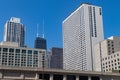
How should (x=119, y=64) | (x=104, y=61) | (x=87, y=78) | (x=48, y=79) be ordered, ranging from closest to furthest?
(x=48, y=79), (x=87, y=78), (x=119, y=64), (x=104, y=61)

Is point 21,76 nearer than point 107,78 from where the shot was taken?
Yes

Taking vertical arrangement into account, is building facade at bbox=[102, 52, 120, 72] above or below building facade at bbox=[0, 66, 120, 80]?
above

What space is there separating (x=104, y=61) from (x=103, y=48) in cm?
1330

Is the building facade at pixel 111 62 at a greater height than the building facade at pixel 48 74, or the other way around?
the building facade at pixel 111 62

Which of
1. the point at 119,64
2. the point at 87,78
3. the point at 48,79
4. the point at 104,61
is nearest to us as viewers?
the point at 48,79

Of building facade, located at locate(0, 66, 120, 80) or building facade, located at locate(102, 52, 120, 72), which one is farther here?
building facade, located at locate(102, 52, 120, 72)

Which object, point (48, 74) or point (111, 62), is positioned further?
point (111, 62)

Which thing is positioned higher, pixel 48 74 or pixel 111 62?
pixel 111 62

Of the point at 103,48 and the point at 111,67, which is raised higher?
the point at 103,48

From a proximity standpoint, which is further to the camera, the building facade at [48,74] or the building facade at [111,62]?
the building facade at [111,62]

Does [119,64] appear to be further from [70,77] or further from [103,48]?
[70,77]

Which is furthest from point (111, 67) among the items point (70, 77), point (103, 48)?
point (70, 77)

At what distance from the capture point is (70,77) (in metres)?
117

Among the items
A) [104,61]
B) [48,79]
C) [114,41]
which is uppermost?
[114,41]
